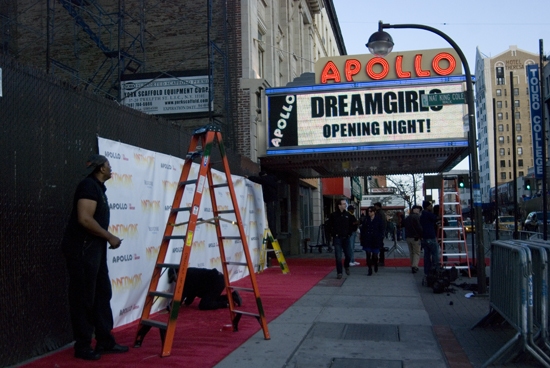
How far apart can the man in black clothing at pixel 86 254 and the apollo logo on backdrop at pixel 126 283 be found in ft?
5.08

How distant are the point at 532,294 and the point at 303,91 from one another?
1166 centimetres

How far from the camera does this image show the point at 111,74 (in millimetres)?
18688

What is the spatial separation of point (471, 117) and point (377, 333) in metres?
5.53

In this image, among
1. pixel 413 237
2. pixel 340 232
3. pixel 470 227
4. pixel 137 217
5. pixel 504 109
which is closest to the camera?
pixel 137 217

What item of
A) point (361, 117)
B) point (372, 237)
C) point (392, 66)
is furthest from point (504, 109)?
point (372, 237)

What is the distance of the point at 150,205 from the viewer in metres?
8.70

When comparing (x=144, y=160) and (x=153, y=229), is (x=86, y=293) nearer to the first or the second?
(x=153, y=229)

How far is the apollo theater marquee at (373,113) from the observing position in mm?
15930

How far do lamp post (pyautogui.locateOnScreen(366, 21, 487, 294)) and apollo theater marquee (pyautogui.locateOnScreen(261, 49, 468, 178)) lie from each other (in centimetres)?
451

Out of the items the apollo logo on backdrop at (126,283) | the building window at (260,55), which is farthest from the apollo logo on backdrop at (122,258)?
the building window at (260,55)

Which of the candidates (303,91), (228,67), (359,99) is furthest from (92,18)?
(359,99)

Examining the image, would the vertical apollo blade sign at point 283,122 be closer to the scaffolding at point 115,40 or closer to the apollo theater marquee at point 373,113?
the apollo theater marquee at point 373,113

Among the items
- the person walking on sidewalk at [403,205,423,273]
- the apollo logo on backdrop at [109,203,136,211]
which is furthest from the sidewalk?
the person walking on sidewalk at [403,205,423,273]

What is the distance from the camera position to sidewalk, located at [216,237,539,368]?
237 inches
